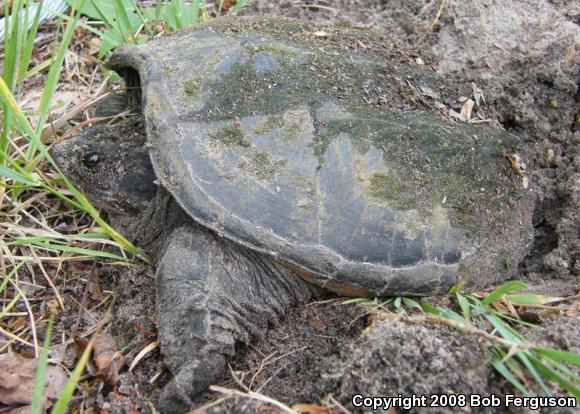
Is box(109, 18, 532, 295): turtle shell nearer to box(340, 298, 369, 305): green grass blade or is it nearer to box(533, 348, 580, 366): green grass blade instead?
box(340, 298, 369, 305): green grass blade

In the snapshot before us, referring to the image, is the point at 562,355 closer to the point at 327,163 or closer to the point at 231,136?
the point at 327,163

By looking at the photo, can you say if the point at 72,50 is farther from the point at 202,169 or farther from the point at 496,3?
the point at 496,3

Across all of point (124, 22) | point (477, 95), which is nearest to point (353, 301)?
point (477, 95)

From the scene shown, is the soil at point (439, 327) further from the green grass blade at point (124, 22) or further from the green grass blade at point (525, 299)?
the green grass blade at point (124, 22)

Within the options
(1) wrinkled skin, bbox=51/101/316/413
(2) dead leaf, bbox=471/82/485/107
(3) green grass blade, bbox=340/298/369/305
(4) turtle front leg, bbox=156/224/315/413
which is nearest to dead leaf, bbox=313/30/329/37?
(2) dead leaf, bbox=471/82/485/107

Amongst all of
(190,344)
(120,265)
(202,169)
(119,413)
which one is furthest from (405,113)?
(119,413)

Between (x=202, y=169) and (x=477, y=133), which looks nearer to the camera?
(x=202, y=169)

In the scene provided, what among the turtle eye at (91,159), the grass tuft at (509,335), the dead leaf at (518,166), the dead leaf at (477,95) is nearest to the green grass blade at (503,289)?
the grass tuft at (509,335)

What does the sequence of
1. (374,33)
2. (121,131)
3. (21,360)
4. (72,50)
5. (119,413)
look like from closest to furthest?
1. (119,413)
2. (21,360)
3. (121,131)
4. (374,33)
5. (72,50)
